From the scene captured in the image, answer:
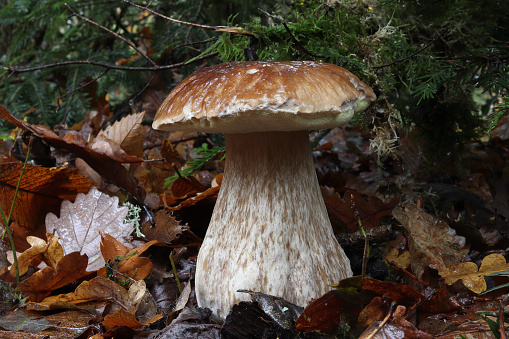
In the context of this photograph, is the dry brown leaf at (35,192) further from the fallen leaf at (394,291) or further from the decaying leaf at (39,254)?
the fallen leaf at (394,291)

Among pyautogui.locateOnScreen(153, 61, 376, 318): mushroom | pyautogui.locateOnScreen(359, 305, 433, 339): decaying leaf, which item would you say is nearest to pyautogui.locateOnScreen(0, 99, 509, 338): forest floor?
pyautogui.locateOnScreen(359, 305, 433, 339): decaying leaf

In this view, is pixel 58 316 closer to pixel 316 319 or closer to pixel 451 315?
pixel 316 319

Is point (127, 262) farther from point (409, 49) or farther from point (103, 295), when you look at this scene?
point (409, 49)

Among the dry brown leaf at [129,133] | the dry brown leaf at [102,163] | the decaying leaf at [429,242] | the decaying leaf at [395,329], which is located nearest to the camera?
the decaying leaf at [395,329]

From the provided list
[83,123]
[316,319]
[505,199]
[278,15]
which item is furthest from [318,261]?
[83,123]

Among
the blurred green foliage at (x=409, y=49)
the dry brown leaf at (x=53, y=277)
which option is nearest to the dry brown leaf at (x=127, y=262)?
the dry brown leaf at (x=53, y=277)

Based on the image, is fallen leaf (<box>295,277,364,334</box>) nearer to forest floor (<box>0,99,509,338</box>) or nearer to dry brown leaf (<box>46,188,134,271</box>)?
forest floor (<box>0,99,509,338</box>)
